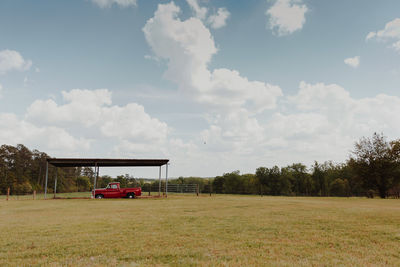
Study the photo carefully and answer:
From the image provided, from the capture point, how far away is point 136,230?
6922mm

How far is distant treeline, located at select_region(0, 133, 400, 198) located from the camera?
36.5 meters

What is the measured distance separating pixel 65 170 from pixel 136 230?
247ft

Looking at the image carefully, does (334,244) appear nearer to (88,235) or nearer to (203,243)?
(203,243)

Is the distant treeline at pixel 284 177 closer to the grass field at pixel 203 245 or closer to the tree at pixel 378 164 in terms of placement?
the tree at pixel 378 164

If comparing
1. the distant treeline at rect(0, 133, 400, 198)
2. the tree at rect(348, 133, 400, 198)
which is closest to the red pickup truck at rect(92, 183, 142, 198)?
the distant treeline at rect(0, 133, 400, 198)

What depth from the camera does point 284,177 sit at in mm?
70438

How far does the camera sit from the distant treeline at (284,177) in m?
36.5

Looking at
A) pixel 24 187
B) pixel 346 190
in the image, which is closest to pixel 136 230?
pixel 24 187

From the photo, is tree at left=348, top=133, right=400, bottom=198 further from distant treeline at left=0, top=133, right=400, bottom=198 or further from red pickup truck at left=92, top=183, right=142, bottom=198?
red pickup truck at left=92, top=183, right=142, bottom=198

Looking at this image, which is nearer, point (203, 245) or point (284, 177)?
point (203, 245)

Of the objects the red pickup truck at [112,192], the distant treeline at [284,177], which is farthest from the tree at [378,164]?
the red pickup truck at [112,192]

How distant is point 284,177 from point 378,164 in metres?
35.4

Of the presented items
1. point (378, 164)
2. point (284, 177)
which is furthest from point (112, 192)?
point (284, 177)

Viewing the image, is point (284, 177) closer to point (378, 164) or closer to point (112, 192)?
point (378, 164)
